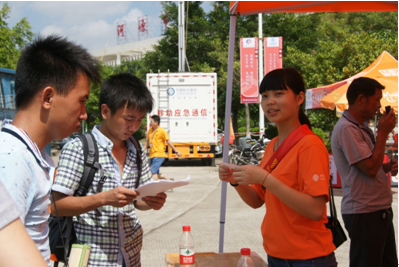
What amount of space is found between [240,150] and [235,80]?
37.4 feet

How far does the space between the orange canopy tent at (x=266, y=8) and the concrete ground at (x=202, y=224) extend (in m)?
2.35

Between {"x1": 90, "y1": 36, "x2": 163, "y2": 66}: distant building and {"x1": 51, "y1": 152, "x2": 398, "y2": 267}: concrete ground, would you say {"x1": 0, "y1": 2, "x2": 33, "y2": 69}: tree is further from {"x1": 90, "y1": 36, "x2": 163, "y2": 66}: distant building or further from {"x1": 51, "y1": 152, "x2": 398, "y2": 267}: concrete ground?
{"x1": 90, "y1": 36, "x2": 163, "y2": 66}: distant building

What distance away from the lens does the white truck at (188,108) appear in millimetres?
16219

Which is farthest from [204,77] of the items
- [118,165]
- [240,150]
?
[118,165]

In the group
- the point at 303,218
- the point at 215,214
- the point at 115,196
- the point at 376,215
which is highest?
the point at 115,196

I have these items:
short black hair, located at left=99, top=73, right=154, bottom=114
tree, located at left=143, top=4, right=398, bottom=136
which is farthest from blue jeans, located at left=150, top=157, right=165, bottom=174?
tree, located at left=143, top=4, right=398, bottom=136

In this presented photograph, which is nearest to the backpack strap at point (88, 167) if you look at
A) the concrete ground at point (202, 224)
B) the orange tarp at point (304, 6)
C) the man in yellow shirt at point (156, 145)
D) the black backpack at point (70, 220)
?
the black backpack at point (70, 220)

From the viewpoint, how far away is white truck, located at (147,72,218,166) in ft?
53.2

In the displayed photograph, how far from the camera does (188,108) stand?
16234 mm

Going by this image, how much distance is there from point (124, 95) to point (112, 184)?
1.80ft

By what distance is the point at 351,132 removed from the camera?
316 cm

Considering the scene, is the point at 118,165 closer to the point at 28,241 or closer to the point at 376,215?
the point at 28,241

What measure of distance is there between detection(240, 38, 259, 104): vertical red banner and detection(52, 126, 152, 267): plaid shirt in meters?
13.2

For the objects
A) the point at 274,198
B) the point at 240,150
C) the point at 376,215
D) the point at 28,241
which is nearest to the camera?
the point at 28,241
